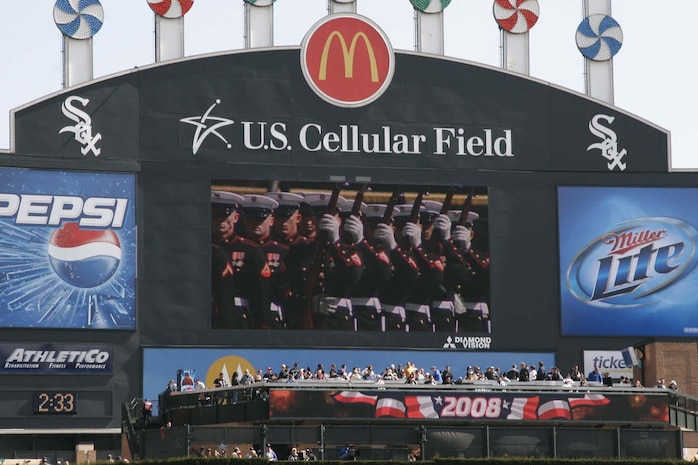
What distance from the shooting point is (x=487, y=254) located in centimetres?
7150

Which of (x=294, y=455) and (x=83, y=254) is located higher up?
(x=83, y=254)

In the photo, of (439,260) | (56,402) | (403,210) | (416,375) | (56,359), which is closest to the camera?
(416,375)

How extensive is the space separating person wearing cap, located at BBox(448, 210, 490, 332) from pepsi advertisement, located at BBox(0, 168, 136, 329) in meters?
12.0

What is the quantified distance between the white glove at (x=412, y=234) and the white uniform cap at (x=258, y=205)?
4.87 meters

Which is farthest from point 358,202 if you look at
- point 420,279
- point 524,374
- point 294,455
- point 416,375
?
point 294,455

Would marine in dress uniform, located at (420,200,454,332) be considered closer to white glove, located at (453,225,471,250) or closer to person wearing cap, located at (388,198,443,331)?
person wearing cap, located at (388,198,443,331)

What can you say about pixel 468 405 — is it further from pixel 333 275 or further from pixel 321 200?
pixel 321 200

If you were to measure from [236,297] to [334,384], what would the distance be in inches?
321

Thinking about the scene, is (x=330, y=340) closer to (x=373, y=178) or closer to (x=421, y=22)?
(x=373, y=178)

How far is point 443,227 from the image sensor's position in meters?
71.2

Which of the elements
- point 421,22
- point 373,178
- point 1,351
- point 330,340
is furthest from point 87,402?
point 421,22

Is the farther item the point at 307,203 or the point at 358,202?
the point at 358,202

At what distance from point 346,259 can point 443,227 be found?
3.94m

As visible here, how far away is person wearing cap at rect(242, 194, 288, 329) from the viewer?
2731 inches
